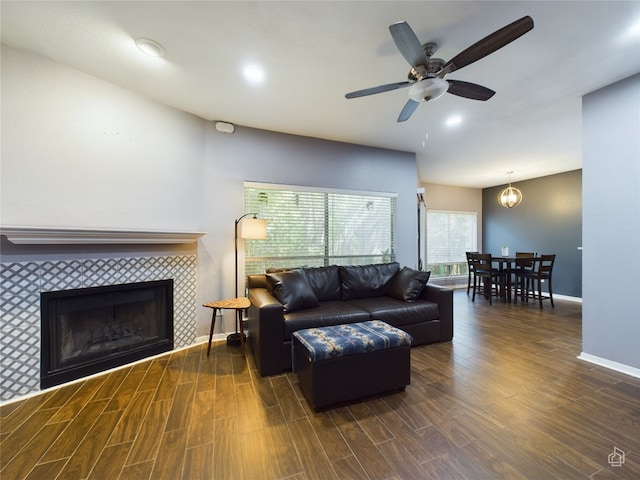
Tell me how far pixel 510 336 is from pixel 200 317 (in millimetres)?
3874

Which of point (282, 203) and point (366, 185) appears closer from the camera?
point (282, 203)

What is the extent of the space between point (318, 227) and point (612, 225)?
316 centimetres

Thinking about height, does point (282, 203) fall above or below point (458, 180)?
below

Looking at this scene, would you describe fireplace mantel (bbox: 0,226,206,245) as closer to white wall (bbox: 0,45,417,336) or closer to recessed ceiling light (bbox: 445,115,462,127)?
white wall (bbox: 0,45,417,336)

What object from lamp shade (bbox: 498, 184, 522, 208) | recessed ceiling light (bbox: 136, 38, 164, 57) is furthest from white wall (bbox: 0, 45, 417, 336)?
lamp shade (bbox: 498, 184, 522, 208)

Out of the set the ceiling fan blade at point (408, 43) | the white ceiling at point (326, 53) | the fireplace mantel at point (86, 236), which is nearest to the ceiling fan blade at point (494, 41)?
the ceiling fan blade at point (408, 43)

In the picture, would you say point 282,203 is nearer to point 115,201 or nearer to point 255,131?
point 255,131

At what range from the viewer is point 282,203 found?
3732mm

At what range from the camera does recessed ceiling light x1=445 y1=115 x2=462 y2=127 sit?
10.5 feet

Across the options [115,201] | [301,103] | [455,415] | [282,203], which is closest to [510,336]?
[455,415]

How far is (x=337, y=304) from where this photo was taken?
3.14 meters

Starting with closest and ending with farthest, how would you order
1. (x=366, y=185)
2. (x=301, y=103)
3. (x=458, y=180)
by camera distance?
(x=301, y=103)
(x=366, y=185)
(x=458, y=180)

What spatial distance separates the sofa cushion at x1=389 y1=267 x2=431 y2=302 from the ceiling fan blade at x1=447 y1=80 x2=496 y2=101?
2.02 metres

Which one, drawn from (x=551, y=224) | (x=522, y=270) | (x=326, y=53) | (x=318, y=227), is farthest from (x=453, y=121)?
(x=551, y=224)
